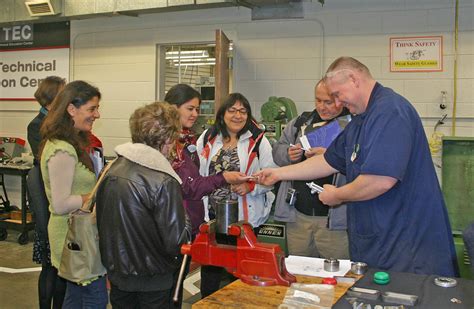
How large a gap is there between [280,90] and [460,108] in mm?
1650

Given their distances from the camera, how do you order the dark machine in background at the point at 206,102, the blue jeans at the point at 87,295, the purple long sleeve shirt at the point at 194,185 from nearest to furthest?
1. the blue jeans at the point at 87,295
2. the purple long sleeve shirt at the point at 194,185
3. the dark machine in background at the point at 206,102

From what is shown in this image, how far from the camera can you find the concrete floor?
12.7 feet

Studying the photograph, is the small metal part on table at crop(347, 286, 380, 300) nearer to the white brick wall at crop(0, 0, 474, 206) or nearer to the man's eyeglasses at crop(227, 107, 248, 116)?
the man's eyeglasses at crop(227, 107, 248, 116)

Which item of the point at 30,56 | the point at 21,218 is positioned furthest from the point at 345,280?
the point at 30,56

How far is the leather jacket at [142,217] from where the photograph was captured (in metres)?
1.99

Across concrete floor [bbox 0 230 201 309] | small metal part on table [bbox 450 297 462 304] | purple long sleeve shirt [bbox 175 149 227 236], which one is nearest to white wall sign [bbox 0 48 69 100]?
concrete floor [bbox 0 230 201 309]

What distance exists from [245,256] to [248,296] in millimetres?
165

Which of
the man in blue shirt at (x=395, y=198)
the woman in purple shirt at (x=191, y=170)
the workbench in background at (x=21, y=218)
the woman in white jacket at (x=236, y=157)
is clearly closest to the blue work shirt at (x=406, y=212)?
the man in blue shirt at (x=395, y=198)

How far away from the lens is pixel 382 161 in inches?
74.5

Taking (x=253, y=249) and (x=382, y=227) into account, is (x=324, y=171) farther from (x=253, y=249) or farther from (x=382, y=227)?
(x=253, y=249)

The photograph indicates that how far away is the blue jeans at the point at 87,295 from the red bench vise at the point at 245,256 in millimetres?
757

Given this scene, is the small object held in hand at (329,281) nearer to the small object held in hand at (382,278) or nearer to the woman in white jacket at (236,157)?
the small object held in hand at (382,278)

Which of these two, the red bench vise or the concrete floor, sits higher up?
the red bench vise

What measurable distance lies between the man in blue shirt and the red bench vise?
46 cm
